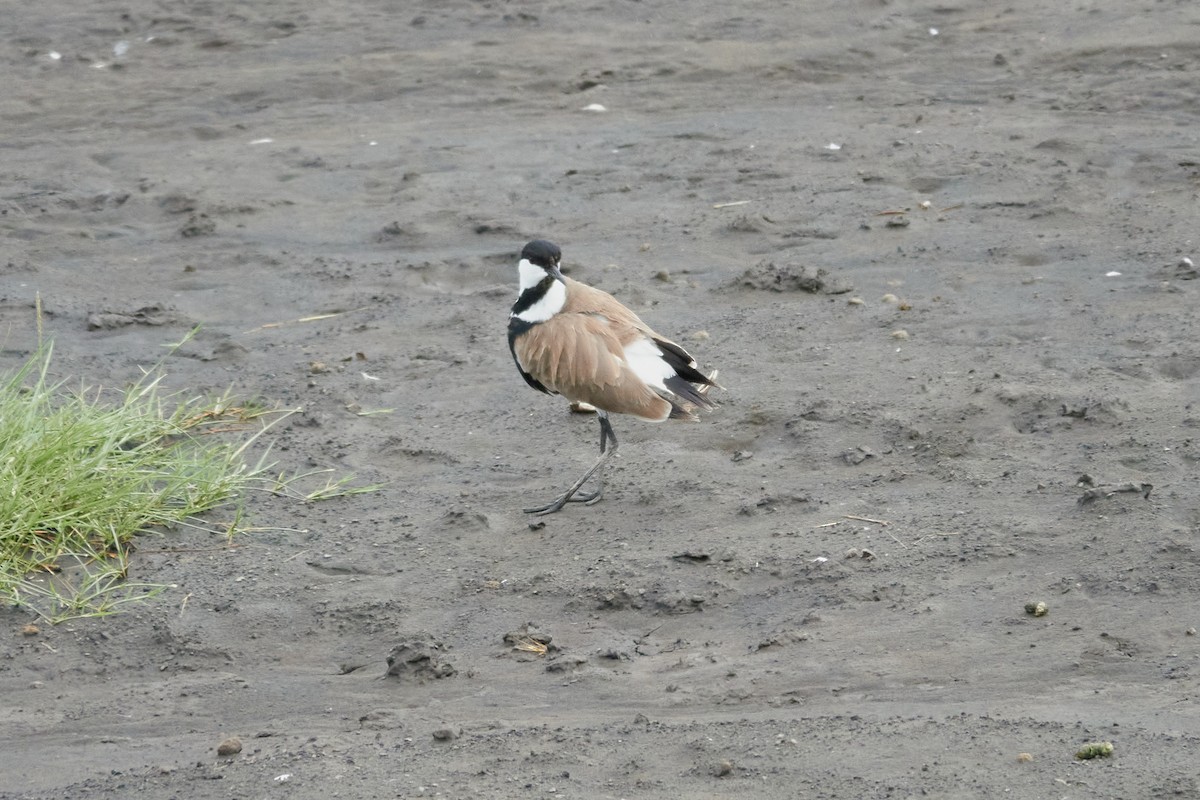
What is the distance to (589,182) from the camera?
8.39 metres

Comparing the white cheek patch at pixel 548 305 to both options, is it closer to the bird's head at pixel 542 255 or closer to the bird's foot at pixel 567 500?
the bird's head at pixel 542 255

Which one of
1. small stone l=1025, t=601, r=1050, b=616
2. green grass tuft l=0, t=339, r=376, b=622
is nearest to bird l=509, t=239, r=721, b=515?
green grass tuft l=0, t=339, r=376, b=622

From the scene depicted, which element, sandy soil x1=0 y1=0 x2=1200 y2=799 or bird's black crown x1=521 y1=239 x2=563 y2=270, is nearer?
sandy soil x1=0 y1=0 x2=1200 y2=799

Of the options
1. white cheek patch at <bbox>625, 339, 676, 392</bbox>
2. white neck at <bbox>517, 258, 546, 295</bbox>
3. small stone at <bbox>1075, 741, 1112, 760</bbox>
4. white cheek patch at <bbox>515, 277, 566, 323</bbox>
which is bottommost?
small stone at <bbox>1075, 741, 1112, 760</bbox>


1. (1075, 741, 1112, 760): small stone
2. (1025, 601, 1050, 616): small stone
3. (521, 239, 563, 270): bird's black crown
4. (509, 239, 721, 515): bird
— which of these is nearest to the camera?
(1075, 741, 1112, 760): small stone

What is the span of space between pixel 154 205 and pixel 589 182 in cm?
252

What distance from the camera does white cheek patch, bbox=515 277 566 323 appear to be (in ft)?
17.4

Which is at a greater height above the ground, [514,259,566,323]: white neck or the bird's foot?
[514,259,566,323]: white neck

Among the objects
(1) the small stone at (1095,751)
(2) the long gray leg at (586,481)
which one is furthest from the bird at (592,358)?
(1) the small stone at (1095,751)

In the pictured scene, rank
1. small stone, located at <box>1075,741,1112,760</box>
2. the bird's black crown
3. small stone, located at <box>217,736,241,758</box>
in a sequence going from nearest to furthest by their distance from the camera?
small stone, located at <box>1075,741,1112,760</box>, small stone, located at <box>217,736,241,758</box>, the bird's black crown

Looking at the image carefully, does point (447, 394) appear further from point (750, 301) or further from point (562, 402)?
point (750, 301)

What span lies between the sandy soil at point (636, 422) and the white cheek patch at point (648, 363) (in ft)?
1.32

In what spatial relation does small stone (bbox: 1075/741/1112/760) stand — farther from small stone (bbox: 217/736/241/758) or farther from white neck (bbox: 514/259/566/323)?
white neck (bbox: 514/259/566/323)

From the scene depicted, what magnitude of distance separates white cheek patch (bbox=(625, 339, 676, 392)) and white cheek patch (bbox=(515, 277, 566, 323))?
31 cm
